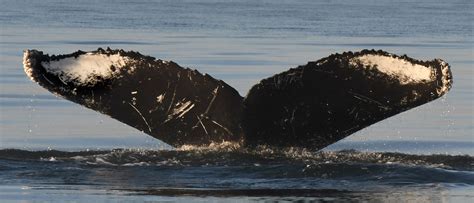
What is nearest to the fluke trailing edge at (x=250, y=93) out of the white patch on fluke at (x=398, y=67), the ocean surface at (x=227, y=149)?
the white patch on fluke at (x=398, y=67)

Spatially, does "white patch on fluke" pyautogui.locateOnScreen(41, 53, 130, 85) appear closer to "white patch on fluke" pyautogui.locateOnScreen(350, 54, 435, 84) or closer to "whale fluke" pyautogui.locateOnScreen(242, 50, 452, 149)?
"whale fluke" pyautogui.locateOnScreen(242, 50, 452, 149)

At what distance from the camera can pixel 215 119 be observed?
9.09 m

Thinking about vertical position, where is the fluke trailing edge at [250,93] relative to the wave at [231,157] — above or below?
above

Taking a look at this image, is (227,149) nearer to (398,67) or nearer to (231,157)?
(231,157)

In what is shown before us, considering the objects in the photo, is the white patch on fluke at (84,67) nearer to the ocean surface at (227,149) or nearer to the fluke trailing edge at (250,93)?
A: the fluke trailing edge at (250,93)

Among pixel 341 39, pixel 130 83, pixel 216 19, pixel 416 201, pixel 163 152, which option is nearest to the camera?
pixel 416 201

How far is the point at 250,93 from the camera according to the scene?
8.97 meters

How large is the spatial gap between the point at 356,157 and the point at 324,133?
764mm

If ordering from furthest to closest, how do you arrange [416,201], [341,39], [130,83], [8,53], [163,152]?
[341,39] < [8,53] < [163,152] < [130,83] < [416,201]

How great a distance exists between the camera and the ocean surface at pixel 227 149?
8.59 metres

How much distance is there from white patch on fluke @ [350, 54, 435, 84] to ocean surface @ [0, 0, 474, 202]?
1.98ft

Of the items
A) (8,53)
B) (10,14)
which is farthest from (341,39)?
(10,14)

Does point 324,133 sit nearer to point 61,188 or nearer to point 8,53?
point 61,188

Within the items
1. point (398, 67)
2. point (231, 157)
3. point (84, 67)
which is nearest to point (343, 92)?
point (398, 67)
